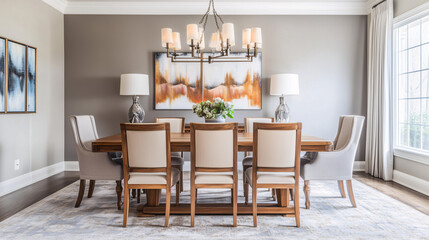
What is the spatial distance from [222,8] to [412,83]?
313 cm

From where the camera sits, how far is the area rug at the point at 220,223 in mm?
2494

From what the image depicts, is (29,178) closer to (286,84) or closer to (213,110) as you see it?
(213,110)

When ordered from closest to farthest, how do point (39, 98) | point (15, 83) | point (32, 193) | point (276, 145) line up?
point (276, 145) → point (32, 193) → point (15, 83) → point (39, 98)

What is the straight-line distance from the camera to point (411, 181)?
13.3 feet

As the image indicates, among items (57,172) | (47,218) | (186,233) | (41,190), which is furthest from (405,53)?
(57,172)

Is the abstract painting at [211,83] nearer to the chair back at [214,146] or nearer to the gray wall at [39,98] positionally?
the gray wall at [39,98]

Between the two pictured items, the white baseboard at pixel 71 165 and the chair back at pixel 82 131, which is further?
the white baseboard at pixel 71 165

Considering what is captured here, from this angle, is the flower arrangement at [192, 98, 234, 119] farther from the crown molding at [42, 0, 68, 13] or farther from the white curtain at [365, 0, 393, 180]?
the crown molding at [42, 0, 68, 13]

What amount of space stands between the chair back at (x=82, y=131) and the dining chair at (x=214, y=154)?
1318 mm

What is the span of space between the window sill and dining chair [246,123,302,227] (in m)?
2.27

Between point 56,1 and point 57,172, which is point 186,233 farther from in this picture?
point 56,1

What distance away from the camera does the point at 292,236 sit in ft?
8.12

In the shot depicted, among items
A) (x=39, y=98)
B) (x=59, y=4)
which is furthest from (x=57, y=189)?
(x=59, y=4)

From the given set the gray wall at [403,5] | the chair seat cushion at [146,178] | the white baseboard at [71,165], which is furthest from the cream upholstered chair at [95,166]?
the gray wall at [403,5]
